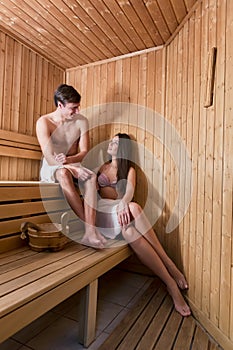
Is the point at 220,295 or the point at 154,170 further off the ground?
the point at 154,170

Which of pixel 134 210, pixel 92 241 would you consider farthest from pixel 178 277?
pixel 92 241

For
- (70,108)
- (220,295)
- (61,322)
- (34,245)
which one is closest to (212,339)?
(220,295)

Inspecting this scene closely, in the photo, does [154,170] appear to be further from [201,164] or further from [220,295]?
[220,295]

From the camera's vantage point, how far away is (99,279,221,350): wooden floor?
4.18ft

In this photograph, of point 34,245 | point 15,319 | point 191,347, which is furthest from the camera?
point 34,245

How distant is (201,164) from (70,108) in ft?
4.35

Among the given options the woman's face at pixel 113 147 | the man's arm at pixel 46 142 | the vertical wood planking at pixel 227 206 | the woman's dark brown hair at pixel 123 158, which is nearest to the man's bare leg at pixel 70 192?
the man's arm at pixel 46 142

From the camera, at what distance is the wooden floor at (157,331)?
4.18 ft

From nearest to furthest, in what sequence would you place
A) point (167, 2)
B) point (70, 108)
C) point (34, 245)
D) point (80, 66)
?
point (34, 245) → point (167, 2) → point (70, 108) → point (80, 66)

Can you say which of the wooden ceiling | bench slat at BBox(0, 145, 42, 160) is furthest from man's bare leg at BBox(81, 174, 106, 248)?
the wooden ceiling

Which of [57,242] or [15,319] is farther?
[57,242]

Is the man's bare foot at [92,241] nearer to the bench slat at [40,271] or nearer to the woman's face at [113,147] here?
the bench slat at [40,271]

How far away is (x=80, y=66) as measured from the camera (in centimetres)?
276

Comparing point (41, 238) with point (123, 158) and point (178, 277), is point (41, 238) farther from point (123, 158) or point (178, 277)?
point (123, 158)
